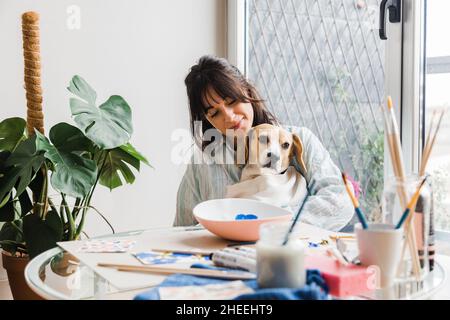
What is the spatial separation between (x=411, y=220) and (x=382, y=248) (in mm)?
74

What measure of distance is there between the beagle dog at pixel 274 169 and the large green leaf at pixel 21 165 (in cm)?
70

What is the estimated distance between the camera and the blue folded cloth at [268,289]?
72 cm

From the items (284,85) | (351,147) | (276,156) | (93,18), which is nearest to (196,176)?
(276,156)

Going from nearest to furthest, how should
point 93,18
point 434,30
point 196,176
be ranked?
point 434,30 → point 196,176 → point 93,18

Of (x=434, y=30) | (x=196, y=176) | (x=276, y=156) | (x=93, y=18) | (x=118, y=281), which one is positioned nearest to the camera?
(x=118, y=281)

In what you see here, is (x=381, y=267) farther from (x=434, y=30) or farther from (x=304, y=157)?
(x=434, y=30)

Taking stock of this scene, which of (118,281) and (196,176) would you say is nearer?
(118,281)

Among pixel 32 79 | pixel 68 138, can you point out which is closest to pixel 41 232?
pixel 68 138

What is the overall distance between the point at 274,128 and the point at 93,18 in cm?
126

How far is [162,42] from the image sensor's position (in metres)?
2.68

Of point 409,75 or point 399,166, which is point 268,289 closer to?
point 399,166

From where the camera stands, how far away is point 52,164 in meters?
1.98

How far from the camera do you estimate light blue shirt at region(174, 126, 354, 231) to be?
1555 millimetres
